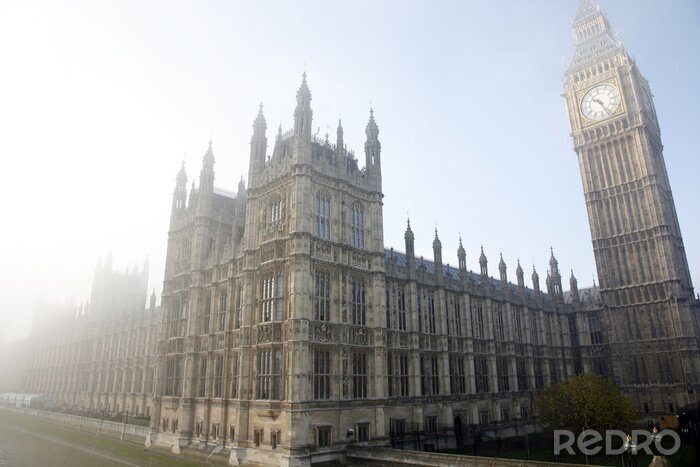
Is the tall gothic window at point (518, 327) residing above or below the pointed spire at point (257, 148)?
below

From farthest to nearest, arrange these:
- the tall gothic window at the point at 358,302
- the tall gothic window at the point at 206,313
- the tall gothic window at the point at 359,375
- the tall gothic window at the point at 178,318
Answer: the tall gothic window at the point at 178,318 < the tall gothic window at the point at 206,313 < the tall gothic window at the point at 358,302 < the tall gothic window at the point at 359,375

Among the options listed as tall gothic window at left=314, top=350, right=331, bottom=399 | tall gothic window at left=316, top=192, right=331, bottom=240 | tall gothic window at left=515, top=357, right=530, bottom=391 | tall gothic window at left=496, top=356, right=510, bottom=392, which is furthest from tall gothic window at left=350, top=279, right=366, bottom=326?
tall gothic window at left=515, top=357, right=530, bottom=391

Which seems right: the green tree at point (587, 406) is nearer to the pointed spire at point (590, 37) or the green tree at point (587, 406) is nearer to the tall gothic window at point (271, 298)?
the tall gothic window at point (271, 298)

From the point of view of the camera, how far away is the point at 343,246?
41375 mm

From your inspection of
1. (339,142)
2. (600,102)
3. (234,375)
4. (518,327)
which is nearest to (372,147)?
(339,142)

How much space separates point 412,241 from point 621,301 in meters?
40.3

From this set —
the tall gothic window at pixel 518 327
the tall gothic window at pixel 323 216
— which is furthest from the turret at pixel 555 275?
the tall gothic window at pixel 323 216

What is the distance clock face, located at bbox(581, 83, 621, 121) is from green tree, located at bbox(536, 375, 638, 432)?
50956 mm

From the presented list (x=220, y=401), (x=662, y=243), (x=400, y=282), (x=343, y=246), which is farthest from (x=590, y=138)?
(x=220, y=401)

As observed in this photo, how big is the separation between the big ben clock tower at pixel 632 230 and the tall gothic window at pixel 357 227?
1833 inches

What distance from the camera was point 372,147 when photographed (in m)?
47.4

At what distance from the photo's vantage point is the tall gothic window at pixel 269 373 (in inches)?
1454

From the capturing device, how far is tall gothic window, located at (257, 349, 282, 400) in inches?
1454

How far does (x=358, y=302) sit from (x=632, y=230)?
5211 centimetres
